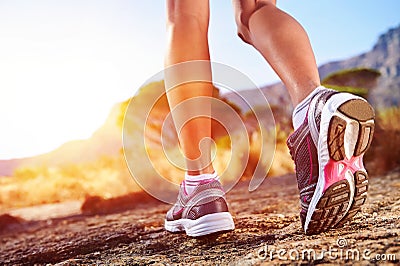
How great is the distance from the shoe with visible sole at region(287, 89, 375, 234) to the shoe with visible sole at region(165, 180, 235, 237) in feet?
0.72

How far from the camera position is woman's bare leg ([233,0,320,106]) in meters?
0.93

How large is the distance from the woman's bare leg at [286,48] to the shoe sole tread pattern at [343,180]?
12 cm

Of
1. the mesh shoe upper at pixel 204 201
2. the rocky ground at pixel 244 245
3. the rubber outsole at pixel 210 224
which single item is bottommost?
the rocky ground at pixel 244 245

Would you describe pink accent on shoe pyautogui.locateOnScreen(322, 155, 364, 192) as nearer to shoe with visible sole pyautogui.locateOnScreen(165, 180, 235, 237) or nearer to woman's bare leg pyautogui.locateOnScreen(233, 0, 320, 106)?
woman's bare leg pyautogui.locateOnScreen(233, 0, 320, 106)

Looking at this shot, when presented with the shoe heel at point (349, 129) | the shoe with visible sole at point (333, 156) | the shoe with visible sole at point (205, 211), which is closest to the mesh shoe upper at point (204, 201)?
the shoe with visible sole at point (205, 211)

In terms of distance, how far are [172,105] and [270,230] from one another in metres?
0.38

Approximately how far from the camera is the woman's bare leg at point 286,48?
3.05ft

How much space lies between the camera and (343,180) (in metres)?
0.85

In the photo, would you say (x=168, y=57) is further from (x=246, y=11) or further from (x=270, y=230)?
(x=270, y=230)

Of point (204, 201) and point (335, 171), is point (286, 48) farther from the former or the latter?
point (204, 201)

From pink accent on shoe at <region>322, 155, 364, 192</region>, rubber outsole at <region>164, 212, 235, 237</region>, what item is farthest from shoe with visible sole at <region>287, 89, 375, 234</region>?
rubber outsole at <region>164, 212, 235, 237</region>

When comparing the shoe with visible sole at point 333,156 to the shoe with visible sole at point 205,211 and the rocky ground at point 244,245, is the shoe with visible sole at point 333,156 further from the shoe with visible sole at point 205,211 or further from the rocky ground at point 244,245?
the shoe with visible sole at point 205,211

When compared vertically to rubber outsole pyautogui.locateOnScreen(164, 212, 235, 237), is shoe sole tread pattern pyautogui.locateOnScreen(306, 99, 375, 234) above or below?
above

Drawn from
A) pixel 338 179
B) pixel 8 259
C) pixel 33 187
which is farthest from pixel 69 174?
pixel 338 179
